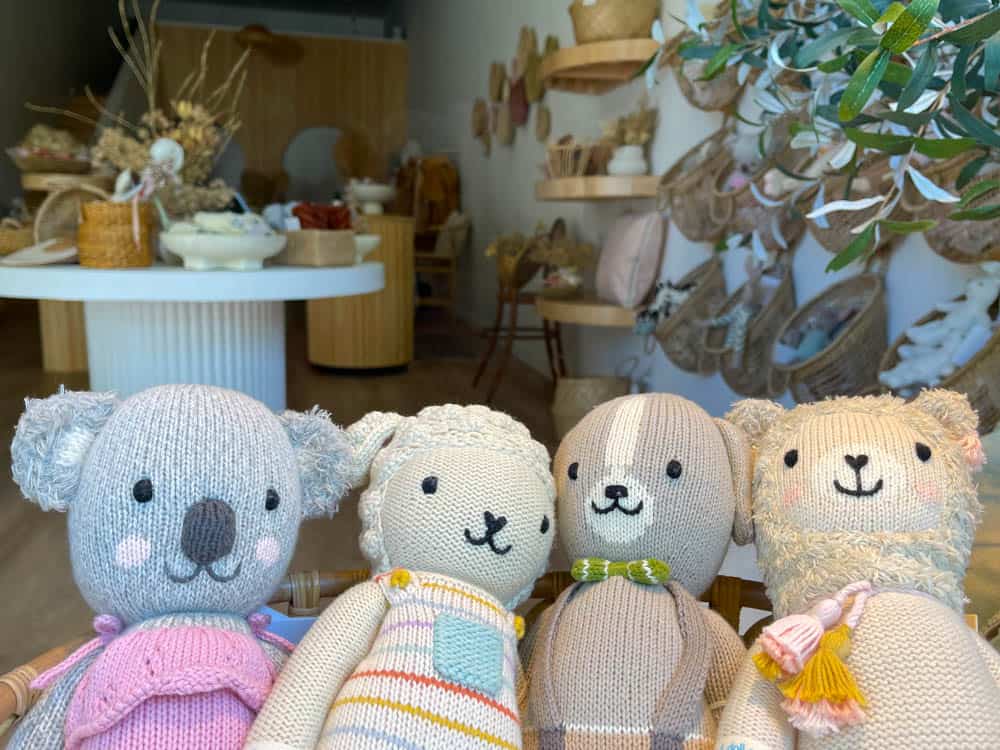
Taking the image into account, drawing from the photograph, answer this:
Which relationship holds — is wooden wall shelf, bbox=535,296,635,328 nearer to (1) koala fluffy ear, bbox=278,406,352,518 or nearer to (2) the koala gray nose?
(1) koala fluffy ear, bbox=278,406,352,518

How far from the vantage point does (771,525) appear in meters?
0.73

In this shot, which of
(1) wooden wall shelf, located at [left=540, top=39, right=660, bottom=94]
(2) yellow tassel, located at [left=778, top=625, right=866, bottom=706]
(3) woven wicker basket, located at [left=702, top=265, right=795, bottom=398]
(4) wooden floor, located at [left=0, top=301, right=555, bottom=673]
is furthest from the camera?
(1) wooden wall shelf, located at [left=540, top=39, right=660, bottom=94]

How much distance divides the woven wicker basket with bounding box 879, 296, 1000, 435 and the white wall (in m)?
0.37

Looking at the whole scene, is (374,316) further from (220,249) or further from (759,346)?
(759,346)

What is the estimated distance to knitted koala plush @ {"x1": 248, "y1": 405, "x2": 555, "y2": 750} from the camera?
0.59 metres

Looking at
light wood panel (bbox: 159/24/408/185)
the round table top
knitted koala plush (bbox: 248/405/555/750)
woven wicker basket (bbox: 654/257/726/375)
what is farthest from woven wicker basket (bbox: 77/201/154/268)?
light wood panel (bbox: 159/24/408/185)

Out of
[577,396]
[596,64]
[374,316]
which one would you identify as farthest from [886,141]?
[374,316]

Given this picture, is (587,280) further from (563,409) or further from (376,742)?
(376,742)

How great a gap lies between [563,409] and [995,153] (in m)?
2.15

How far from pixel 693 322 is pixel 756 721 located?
81.0 inches

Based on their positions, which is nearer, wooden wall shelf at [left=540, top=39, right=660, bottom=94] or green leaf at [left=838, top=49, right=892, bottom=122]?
green leaf at [left=838, top=49, right=892, bottom=122]

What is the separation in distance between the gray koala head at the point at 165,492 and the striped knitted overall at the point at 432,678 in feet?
0.36

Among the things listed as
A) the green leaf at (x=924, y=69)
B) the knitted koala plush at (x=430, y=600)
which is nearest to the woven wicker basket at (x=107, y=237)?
the knitted koala plush at (x=430, y=600)

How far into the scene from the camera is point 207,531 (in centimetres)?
65
